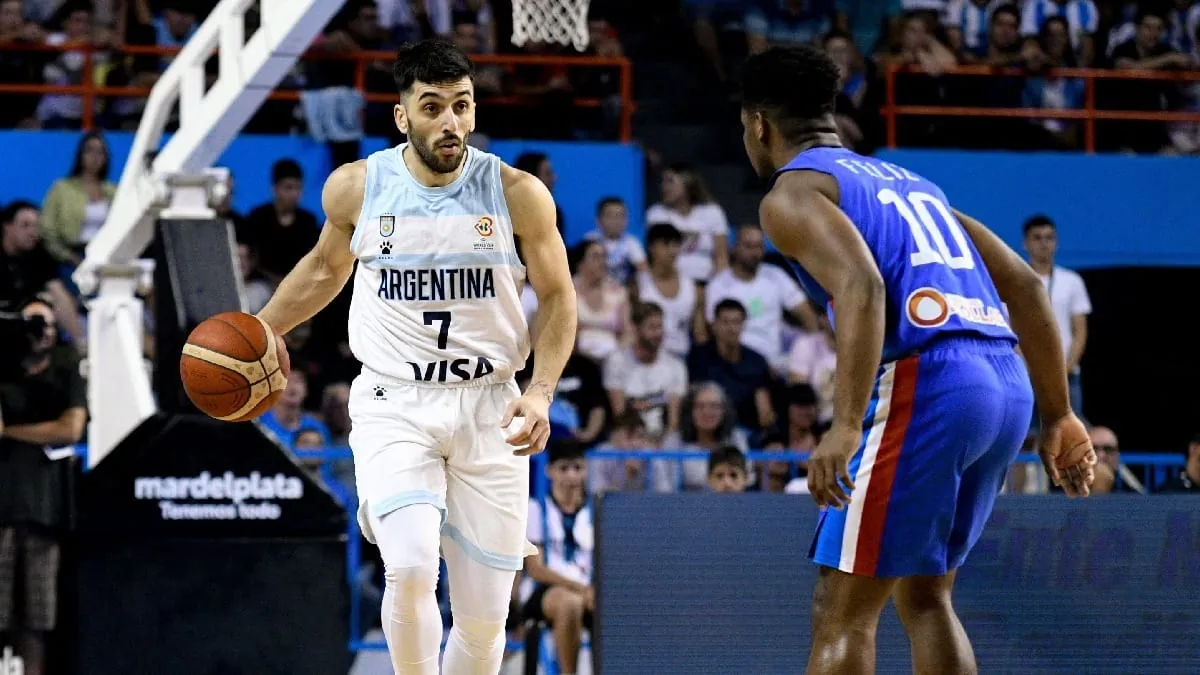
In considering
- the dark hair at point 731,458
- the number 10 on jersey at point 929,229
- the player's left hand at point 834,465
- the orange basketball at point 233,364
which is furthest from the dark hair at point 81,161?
the player's left hand at point 834,465

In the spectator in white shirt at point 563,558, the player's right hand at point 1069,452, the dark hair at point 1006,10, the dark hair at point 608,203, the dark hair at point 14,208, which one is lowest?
the spectator in white shirt at point 563,558

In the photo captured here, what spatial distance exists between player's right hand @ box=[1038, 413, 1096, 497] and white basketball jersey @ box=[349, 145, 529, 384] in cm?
185

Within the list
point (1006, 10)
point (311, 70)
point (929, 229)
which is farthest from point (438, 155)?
point (1006, 10)

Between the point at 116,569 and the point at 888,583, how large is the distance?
494cm

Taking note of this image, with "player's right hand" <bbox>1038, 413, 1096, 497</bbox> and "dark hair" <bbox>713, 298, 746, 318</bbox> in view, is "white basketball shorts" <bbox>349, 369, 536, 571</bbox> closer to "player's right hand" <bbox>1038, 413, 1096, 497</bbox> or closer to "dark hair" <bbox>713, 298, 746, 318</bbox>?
"player's right hand" <bbox>1038, 413, 1096, 497</bbox>

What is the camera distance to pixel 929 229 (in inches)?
200

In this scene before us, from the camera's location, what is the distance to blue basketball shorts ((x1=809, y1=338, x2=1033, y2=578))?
4.91m

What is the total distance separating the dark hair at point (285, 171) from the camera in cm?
1288

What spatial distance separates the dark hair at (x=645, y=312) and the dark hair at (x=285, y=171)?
111 inches

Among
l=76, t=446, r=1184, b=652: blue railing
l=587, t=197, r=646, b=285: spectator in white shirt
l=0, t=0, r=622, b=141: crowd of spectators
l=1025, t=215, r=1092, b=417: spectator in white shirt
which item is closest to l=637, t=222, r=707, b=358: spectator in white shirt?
l=587, t=197, r=646, b=285: spectator in white shirt

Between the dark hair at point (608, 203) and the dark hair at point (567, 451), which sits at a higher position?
the dark hair at point (608, 203)

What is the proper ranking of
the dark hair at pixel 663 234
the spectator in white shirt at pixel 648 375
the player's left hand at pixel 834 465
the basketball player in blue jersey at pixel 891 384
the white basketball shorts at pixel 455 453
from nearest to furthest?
the player's left hand at pixel 834 465
the basketball player in blue jersey at pixel 891 384
the white basketball shorts at pixel 455 453
the spectator in white shirt at pixel 648 375
the dark hair at pixel 663 234

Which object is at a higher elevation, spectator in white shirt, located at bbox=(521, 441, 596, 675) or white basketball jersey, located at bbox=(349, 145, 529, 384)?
white basketball jersey, located at bbox=(349, 145, 529, 384)

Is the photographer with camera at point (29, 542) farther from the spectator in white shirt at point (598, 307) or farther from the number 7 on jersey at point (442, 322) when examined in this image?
the spectator in white shirt at point (598, 307)
